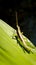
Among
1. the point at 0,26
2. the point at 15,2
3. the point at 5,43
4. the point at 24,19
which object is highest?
the point at 15,2

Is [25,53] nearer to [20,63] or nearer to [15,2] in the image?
[20,63]

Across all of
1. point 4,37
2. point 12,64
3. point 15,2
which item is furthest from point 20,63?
point 15,2

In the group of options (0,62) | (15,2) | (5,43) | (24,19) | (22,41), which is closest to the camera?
(0,62)

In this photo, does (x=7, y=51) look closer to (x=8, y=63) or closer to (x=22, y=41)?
(x=8, y=63)

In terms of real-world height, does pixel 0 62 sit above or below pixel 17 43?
below

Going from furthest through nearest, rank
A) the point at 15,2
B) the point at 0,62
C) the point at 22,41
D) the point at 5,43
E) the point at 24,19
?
the point at 15,2
the point at 24,19
the point at 22,41
the point at 5,43
the point at 0,62

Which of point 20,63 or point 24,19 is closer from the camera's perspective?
point 20,63
